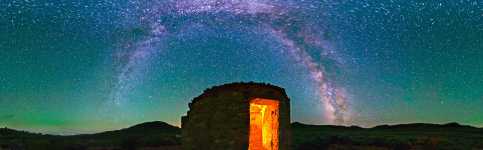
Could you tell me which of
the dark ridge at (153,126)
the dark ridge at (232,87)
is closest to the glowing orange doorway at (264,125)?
the dark ridge at (232,87)

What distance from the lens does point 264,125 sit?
41.2ft

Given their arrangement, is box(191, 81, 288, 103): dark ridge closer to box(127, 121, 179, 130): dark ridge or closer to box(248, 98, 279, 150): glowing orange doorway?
box(248, 98, 279, 150): glowing orange doorway

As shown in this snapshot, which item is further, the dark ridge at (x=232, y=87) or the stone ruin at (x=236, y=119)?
the dark ridge at (x=232, y=87)

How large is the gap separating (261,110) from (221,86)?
1.88m

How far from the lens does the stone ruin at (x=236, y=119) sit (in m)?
10.7

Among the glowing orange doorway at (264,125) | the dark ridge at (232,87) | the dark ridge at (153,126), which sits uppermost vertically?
the dark ridge at (232,87)

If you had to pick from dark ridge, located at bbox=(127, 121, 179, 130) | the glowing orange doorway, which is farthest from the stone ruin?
dark ridge, located at bbox=(127, 121, 179, 130)

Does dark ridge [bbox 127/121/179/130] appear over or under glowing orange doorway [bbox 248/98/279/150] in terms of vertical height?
under

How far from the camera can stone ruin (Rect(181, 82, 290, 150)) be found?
10.7 m

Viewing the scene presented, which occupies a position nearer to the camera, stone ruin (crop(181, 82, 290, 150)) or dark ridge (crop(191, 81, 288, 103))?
stone ruin (crop(181, 82, 290, 150))

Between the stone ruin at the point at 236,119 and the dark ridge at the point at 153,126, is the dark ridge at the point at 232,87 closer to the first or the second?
the stone ruin at the point at 236,119

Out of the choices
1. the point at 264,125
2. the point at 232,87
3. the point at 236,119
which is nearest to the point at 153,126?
the point at 264,125

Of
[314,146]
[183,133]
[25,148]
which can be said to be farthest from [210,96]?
[25,148]

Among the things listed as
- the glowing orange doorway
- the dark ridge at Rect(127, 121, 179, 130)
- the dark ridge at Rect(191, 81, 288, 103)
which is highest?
the dark ridge at Rect(191, 81, 288, 103)
